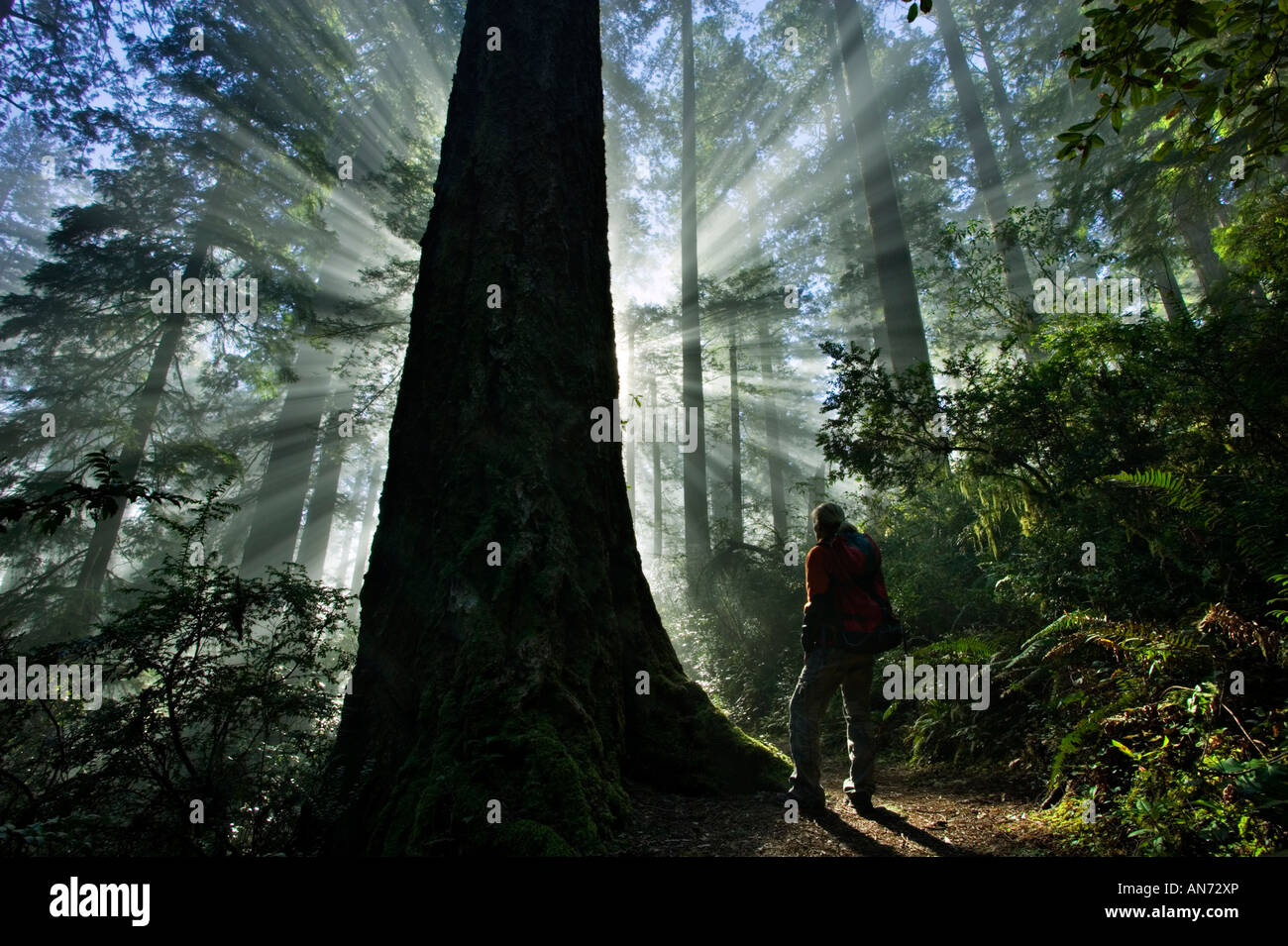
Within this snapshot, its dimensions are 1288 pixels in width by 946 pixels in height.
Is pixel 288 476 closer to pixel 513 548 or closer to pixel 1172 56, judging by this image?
pixel 513 548

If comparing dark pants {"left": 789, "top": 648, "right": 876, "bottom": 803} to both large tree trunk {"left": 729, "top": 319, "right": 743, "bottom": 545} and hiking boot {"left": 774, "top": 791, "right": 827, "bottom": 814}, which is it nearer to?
hiking boot {"left": 774, "top": 791, "right": 827, "bottom": 814}

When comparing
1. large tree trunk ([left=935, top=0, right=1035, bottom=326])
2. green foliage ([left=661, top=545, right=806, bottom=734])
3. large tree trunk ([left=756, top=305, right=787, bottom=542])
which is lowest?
green foliage ([left=661, top=545, right=806, bottom=734])

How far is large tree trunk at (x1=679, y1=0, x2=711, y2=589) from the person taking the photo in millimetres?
15141

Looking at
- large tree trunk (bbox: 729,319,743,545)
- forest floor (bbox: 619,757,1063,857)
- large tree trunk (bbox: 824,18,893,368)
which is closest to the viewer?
forest floor (bbox: 619,757,1063,857)

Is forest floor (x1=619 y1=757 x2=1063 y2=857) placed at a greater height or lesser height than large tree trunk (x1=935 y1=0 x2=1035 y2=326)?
lesser

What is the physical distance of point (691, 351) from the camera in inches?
639

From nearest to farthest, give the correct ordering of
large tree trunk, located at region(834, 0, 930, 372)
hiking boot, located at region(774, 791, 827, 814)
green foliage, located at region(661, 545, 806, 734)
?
1. hiking boot, located at region(774, 791, 827, 814)
2. green foliage, located at region(661, 545, 806, 734)
3. large tree trunk, located at region(834, 0, 930, 372)

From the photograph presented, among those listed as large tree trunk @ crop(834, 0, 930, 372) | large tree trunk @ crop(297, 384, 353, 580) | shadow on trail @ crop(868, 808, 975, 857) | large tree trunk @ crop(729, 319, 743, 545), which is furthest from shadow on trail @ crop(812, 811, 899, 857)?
large tree trunk @ crop(297, 384, 353, 580)

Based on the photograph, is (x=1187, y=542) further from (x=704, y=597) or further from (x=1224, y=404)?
(x=704, y=597)

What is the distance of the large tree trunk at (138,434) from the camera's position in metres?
12.7

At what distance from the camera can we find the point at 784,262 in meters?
24.2

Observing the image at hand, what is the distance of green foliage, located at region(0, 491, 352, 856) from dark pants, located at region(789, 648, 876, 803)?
124 inches

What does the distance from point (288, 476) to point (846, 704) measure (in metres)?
18.7

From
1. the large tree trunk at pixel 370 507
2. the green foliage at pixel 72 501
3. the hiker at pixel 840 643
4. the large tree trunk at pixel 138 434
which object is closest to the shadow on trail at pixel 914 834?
the hiker at pixel 840 643
